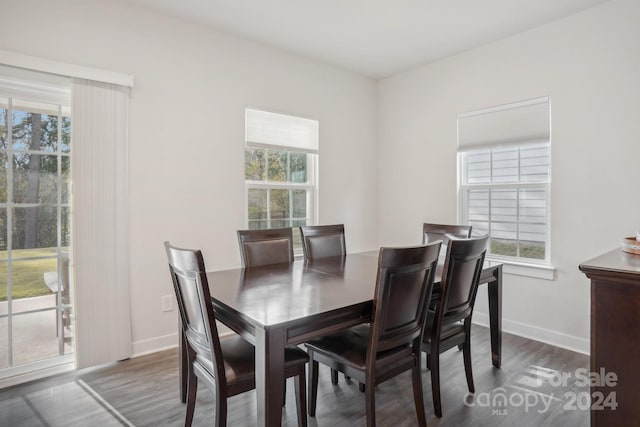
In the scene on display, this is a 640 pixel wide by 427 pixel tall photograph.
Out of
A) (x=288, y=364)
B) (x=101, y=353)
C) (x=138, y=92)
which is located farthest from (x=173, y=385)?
(x=138, y=92)

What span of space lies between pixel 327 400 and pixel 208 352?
96 cm

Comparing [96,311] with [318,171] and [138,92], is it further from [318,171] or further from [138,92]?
[318,171]

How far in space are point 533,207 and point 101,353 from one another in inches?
150

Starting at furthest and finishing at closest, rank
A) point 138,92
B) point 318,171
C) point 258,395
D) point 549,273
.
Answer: point 318,171, point 549,273, point 138,92, point 258,395

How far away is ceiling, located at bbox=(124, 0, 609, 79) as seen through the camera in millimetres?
2809

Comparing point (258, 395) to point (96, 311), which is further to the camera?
point (96, 311)

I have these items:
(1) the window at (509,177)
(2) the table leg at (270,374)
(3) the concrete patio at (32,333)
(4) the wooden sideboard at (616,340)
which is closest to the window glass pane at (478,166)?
(1) the window at (509,177)

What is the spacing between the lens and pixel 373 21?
3.08 m

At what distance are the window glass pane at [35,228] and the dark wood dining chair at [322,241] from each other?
6.01ft

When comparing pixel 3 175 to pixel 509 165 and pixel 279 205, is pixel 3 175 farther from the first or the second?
pixel 509 165

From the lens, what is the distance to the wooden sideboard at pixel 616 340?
1.52 metres

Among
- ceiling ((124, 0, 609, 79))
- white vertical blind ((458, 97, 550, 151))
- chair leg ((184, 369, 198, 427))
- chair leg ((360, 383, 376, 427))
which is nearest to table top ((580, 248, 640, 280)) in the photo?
chair leg ((360, 383, 376, 427))

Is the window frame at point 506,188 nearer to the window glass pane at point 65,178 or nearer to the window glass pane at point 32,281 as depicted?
the window glass pane at point 65,178

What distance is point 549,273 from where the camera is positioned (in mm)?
3123
